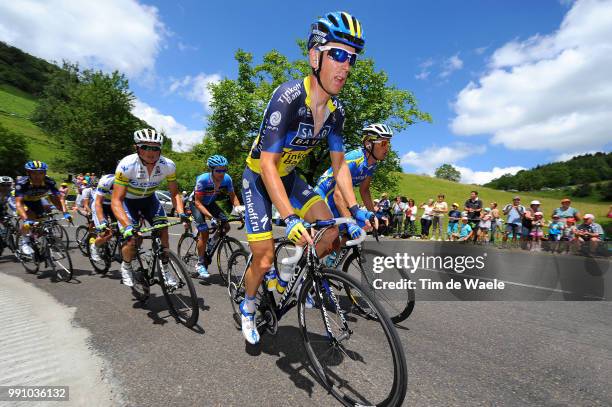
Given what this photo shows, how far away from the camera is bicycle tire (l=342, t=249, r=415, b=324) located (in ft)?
13.1

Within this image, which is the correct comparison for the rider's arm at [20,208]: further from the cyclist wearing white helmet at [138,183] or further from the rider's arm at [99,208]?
the cyclist wearing white helmet at [138,183]

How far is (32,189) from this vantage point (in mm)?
7012

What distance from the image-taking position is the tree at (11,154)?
122 feet

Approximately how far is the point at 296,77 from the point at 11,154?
→ 35881 mm

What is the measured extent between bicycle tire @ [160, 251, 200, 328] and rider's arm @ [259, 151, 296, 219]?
1.79 meters

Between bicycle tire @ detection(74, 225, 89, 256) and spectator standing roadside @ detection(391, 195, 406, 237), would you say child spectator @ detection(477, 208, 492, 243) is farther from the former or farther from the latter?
bicycle tire @ detection(74, 225, 89, 256)

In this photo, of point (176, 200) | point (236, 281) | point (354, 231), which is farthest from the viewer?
point (176, 200)

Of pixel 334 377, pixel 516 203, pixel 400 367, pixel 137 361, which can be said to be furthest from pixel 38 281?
pixel 516 203

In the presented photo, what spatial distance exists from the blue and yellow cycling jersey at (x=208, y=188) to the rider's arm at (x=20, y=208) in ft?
12.4

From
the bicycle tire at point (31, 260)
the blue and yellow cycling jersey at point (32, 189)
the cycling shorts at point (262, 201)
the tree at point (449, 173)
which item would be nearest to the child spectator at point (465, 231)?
the cycling shorts at point (262, 201)

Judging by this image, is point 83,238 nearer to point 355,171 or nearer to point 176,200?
point 176,200

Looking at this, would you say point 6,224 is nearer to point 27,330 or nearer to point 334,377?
point 27,330

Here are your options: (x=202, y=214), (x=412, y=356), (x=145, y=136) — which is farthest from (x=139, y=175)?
(x=412, y=356)

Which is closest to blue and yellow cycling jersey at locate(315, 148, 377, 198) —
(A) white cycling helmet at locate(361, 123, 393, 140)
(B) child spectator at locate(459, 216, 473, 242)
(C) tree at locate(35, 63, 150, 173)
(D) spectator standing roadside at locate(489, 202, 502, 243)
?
(A) white cycling helmet at locate(361, 123, 393, 140)
